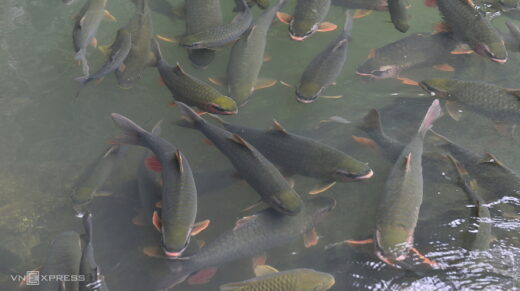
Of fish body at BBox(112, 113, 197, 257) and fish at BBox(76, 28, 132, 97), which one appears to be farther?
fish at BBox(76, 28, 132, 97)

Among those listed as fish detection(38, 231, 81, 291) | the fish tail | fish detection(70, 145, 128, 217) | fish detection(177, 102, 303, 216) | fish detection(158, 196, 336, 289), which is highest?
the fish tail

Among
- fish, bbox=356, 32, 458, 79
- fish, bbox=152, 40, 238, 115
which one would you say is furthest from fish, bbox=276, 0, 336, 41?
fish, bbox=152, 40, 238, 115

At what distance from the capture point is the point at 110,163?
3805 mm

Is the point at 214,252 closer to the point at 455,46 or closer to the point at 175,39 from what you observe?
the point at 175,39

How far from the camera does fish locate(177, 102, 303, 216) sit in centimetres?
328

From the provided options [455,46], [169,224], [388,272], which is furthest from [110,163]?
[455,46]

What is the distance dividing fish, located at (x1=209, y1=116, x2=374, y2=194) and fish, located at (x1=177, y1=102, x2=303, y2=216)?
157mm

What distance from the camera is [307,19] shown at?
442 cm

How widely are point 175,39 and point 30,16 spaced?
1.57 m

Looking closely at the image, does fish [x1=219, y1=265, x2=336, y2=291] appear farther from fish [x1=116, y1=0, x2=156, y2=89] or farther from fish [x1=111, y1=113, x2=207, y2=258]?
fish [x1=116, y1=0, x2=156, y2=89]

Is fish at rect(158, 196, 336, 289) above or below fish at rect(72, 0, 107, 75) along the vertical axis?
below

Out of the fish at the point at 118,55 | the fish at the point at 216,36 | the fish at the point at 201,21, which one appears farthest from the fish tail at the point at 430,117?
the fish at the point at 118,55

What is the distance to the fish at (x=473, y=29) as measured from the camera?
423 cm

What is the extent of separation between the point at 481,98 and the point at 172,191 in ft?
7.82
